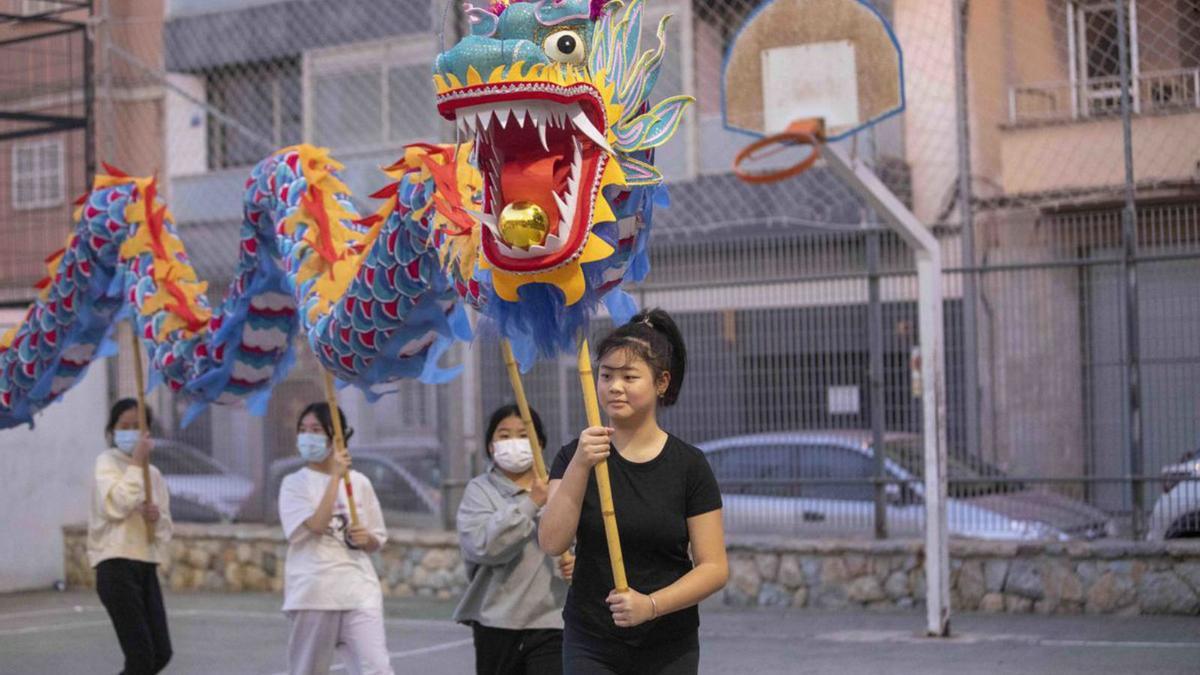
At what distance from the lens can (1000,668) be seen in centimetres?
891

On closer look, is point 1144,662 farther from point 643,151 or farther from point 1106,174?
point 1106,174

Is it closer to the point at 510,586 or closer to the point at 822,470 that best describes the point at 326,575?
the point at 510,586

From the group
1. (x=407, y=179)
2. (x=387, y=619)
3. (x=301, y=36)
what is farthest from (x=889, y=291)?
(x=301, y=36)

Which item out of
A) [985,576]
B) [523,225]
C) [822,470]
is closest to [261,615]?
[822,470]

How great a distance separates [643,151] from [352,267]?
204 centimetres

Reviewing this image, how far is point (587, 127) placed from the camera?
4.98 m

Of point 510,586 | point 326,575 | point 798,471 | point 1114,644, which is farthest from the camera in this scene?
point 798,471

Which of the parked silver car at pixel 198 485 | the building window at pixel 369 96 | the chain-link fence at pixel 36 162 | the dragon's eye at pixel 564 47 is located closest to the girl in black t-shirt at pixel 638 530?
the dragon's eye at pixel 564 47

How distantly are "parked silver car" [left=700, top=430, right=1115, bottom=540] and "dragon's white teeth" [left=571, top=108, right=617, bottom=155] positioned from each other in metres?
6.59

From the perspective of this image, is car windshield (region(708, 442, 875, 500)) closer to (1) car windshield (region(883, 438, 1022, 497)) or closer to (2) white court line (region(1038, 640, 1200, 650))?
(1) car windshield (region(883, 438, 1022, 497))

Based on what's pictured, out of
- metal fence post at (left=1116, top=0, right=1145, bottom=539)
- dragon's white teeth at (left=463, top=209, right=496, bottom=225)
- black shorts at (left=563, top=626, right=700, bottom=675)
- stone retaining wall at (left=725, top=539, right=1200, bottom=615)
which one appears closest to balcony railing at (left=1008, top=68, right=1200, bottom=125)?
metal fence post at (left=1116, top=0, right=1145, bottom=539)

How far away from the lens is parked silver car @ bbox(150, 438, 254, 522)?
14539 mm

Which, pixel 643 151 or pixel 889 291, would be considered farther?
pixel 889 291

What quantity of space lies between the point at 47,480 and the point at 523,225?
10909mm
